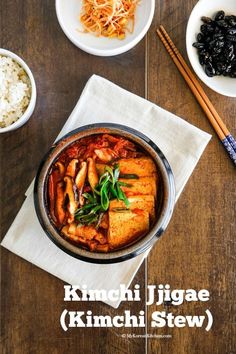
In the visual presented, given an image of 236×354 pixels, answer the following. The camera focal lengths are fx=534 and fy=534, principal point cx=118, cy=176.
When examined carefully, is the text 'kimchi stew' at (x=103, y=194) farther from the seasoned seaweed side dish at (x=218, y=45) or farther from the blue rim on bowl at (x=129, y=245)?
the seasoned seaweed side dish at (x=218, y=45)

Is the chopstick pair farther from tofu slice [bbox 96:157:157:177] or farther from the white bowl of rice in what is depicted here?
the white bowl of rice

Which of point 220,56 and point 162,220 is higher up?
point 220,56

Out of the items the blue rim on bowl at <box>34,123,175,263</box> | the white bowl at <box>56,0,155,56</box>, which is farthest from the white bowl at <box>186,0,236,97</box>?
the blue rim on bowl at <box>34,123,175,263</box>

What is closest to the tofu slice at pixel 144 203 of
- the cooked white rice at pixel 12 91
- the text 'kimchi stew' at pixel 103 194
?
the text 'kimchi stew' at pixel 103 194

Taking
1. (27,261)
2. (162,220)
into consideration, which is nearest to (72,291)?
(27,261)

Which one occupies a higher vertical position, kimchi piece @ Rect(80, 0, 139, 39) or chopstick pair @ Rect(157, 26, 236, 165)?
kimchi piece @ Rect(80, 0, 139, 39)

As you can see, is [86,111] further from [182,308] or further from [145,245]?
[182,308]
